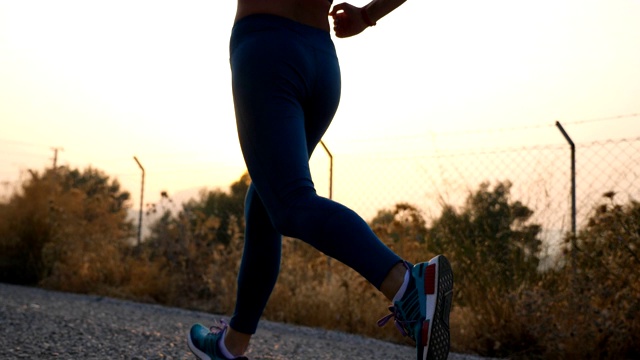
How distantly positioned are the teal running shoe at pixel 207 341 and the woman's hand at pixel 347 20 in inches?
44.1

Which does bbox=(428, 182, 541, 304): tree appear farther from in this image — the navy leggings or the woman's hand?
the navy leggings

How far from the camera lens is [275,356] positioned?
13.3 ft

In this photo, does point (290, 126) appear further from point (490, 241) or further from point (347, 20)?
point (490, 241)

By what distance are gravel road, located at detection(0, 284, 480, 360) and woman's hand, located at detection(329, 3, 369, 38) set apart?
2012 millimetres

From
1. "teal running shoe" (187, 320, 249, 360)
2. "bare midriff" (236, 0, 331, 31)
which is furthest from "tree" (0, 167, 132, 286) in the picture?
"bare midriff" (236, 0, 331, 31)

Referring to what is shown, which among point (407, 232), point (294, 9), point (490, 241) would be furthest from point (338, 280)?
point (294, 9)

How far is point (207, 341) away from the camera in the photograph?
2.54 meters

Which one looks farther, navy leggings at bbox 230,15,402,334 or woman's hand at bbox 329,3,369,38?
woman's hand at bbox 329,3,369,38

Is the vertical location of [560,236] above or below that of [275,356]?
above

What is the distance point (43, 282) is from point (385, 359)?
21.2 feet

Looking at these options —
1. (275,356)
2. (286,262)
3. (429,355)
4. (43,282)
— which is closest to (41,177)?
(43,282)

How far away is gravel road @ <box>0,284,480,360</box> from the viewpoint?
3.63 meters

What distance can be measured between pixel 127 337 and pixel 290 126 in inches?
113

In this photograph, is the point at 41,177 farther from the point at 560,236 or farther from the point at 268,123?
the point at 268,123
